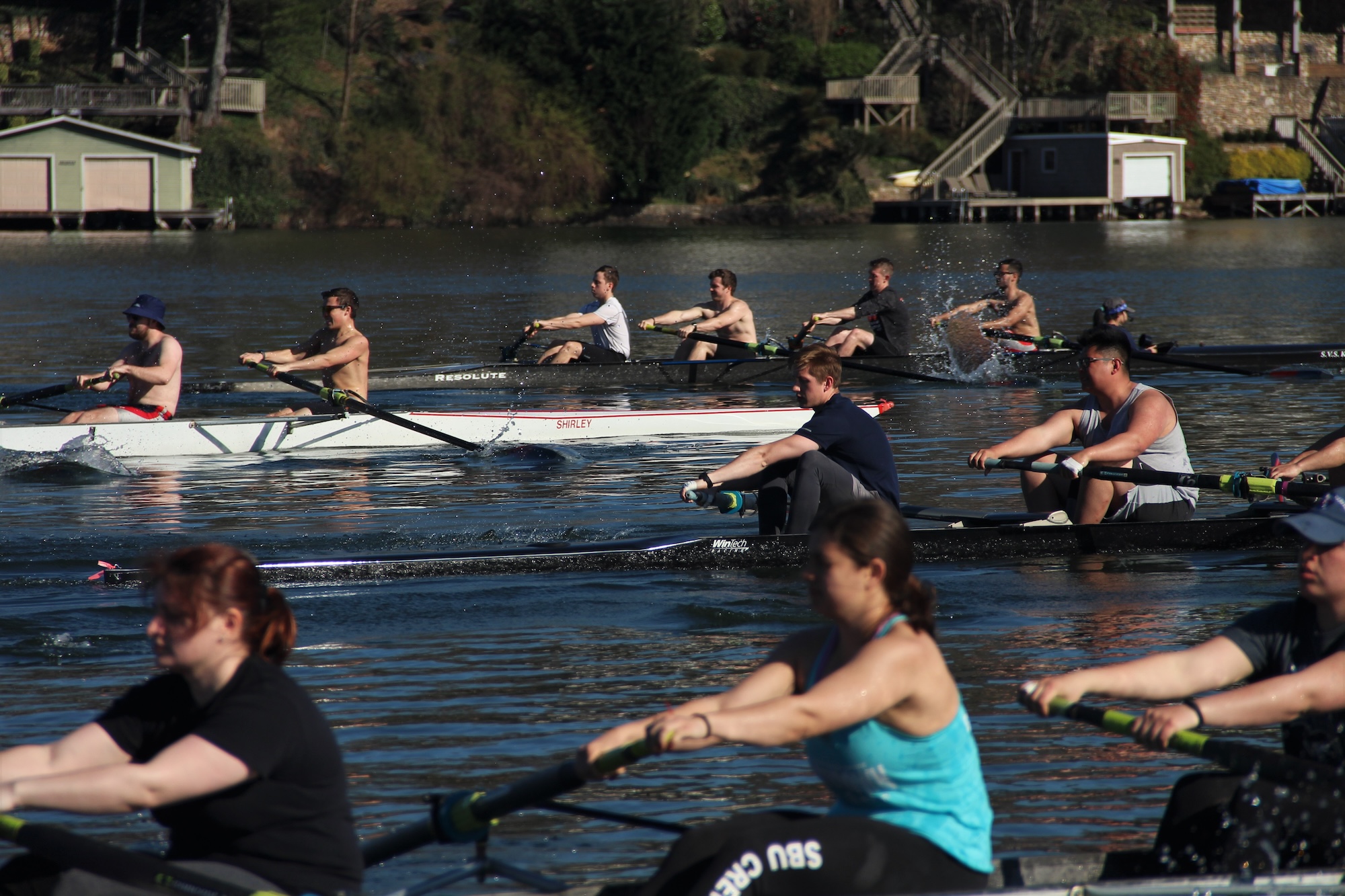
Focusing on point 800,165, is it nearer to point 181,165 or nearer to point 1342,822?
point 181,165

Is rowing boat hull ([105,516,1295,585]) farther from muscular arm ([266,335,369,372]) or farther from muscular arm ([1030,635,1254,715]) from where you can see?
muscular arm ([266,335,369,372])

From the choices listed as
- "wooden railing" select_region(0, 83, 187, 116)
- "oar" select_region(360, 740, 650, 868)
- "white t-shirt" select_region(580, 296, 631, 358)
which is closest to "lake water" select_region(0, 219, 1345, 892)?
"white t-shirt" select_region(580, 296, 631, 358)

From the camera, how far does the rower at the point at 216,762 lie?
10.3 feet

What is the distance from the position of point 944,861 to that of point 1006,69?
7303 cm

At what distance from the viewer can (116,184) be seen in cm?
5150

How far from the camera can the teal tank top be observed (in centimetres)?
325

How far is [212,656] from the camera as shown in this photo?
3.20 metres

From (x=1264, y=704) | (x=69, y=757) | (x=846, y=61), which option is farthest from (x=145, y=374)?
(x=846, y=61)

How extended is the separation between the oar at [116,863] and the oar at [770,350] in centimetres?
1166

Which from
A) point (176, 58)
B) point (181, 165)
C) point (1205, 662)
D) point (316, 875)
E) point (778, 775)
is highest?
point (176, 58)

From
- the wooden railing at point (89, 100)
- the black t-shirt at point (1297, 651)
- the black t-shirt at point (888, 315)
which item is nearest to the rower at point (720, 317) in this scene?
the black t-shirt at point (888, 315)

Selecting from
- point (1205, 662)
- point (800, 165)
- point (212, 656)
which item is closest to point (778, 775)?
point (1205, 662)

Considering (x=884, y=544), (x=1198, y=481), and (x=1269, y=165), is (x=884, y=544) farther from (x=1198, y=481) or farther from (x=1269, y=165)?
(x=1269, y=165)

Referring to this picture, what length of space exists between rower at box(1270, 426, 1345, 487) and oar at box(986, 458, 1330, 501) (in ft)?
0.25
